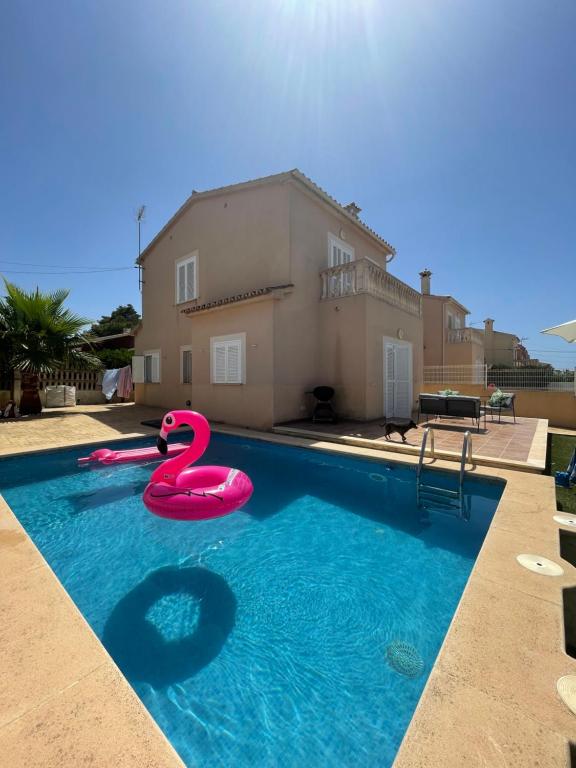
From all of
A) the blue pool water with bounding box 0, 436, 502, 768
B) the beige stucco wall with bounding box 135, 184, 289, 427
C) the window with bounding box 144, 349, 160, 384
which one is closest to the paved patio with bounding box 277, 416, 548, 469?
the blue pool water with bounding box 0, 436, 502, 768

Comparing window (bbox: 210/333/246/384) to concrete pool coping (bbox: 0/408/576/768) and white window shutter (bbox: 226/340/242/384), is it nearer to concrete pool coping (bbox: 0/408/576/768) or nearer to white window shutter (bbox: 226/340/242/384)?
white window shutter (bbox: 226/340/242/384)

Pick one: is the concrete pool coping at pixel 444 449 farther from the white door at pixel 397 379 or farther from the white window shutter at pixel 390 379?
the white door at pixel 397 379

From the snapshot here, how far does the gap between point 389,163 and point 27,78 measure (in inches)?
480

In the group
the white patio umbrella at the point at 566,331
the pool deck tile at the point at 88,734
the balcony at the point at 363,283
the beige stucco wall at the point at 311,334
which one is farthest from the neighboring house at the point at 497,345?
the pool deck tile at the point at 88,734

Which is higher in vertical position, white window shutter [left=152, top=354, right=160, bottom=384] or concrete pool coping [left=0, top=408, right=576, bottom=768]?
white window shutter [left=152, top=354, right=160, bottom=384]

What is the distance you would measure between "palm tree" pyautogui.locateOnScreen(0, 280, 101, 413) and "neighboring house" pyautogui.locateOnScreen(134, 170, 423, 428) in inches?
210

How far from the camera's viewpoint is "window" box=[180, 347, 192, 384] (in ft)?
51.9

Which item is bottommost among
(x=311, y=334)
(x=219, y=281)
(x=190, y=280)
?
(x=311, y=334)

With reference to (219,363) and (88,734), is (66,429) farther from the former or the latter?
(88,734)

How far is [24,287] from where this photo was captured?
1402 cm

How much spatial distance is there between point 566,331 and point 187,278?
14.9 meters

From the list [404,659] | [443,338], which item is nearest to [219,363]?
[404,659]

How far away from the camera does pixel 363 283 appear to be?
11.4 metres

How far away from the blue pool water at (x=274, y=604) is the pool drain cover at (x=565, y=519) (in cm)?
101
